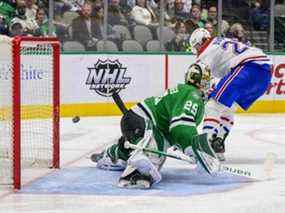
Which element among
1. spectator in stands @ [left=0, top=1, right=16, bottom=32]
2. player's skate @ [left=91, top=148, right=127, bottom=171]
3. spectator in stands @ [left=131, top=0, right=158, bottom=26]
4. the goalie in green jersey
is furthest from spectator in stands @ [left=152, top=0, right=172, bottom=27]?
the goalie in green jersey

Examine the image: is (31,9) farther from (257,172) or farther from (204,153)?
(204,153)

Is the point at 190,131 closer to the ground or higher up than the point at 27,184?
higher up

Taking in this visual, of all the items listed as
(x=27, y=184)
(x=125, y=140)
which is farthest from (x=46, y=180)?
(x=125, y=140)

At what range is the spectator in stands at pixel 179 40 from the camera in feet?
40.9

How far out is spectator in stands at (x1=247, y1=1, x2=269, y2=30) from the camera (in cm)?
1342

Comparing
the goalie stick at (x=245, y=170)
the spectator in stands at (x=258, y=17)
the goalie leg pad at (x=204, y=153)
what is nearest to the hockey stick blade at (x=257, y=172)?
the goalie stick at (x=245, y=170)

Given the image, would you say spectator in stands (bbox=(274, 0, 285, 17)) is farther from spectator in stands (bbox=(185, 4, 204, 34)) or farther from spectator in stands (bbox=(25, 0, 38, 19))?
spectator in stands (bbox=(25, 0, 38, 19))

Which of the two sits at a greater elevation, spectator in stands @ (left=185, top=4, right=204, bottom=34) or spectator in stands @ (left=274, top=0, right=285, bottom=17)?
spectator in stands @ (left=274, top=0, right=285, bottom=17)

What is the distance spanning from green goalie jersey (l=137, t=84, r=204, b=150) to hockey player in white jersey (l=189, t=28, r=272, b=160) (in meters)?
1.07

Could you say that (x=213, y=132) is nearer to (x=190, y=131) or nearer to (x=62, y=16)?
(x=190, y=131)

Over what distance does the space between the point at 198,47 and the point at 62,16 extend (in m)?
4.97

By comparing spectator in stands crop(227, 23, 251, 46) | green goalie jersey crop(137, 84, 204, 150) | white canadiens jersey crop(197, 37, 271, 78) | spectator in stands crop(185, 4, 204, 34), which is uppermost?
spectator in stands crop(185, 4, 204, 34)

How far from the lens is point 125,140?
5969 mm

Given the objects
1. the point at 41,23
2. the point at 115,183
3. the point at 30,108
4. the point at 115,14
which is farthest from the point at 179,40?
the point at 115,183
